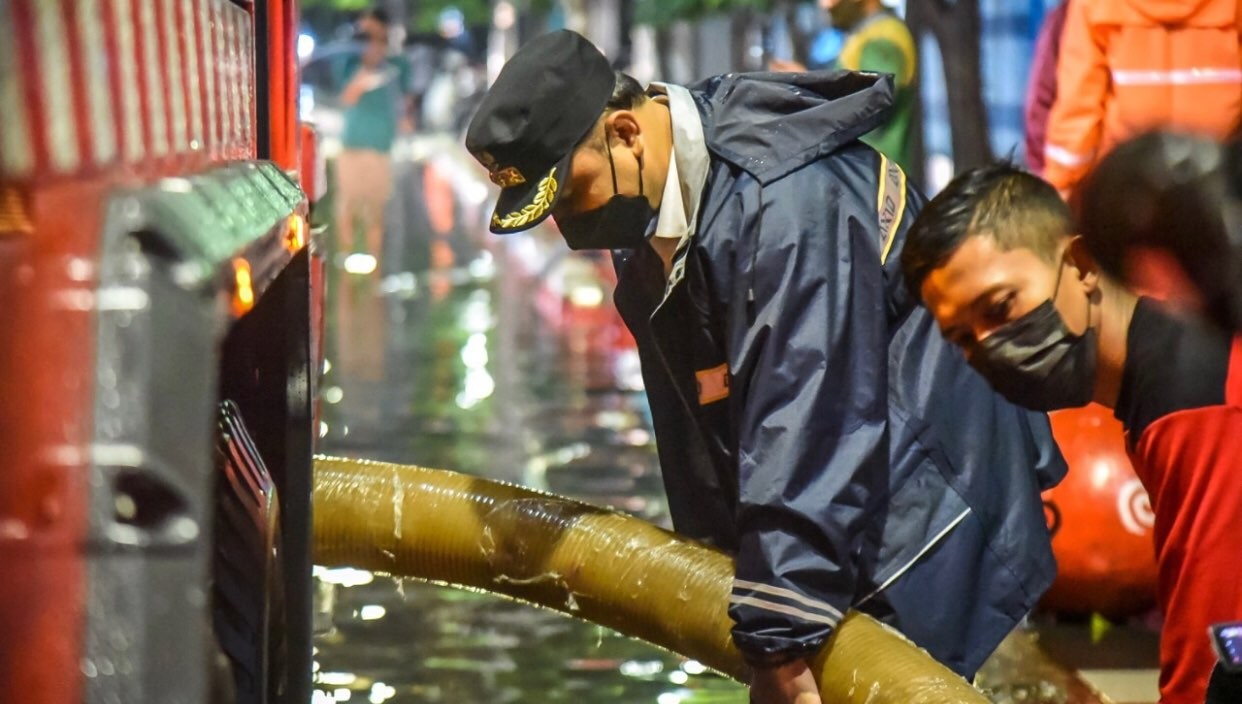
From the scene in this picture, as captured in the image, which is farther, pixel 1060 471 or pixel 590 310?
pixel 590 310

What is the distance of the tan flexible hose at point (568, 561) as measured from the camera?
3475mm

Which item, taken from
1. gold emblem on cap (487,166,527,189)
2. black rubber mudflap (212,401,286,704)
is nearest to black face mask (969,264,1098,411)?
gold emblem on cap (487,166,527,189)

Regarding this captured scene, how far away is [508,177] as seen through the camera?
376 centimetres

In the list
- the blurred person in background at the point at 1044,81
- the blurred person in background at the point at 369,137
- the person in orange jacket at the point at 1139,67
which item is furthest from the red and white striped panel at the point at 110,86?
the blurred person in background at the point at 369,137

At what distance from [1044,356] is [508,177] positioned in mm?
1178

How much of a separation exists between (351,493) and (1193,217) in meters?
2.52

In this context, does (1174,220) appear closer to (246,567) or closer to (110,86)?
(246,567)

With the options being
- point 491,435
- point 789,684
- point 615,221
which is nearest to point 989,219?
point 615,221

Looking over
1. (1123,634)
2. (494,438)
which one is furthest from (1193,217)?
(494,438)

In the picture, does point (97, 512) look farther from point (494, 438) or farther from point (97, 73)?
point (494, 438)

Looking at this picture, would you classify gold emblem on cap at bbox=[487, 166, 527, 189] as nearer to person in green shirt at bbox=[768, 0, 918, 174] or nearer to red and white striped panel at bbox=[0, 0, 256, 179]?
red and white striped panel at bbox=[0, 0, 256, 179]

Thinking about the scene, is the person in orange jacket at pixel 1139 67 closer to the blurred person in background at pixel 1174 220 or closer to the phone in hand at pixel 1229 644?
the blurred person in background at pixel 1174 220

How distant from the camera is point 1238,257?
2.94m

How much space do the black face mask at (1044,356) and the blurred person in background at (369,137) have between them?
16693 mm
